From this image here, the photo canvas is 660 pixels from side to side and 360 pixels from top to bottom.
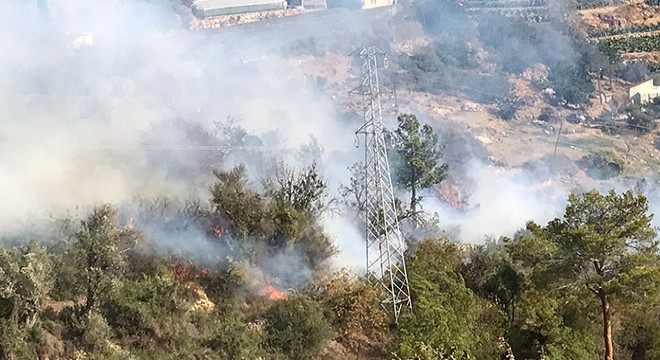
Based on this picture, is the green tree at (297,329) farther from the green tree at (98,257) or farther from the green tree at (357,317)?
the green tree at (98,257)

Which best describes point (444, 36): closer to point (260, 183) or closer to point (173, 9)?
point (173, 9)

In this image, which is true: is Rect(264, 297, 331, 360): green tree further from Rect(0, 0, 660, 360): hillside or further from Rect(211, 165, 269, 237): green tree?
Rect(211, 165, 269, 237): green tree

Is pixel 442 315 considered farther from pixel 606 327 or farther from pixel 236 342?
pixel 236 342

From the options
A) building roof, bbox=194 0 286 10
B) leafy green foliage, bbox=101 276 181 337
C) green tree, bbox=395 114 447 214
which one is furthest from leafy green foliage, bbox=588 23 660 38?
leafy green foliage, bbox=101 276 181 337

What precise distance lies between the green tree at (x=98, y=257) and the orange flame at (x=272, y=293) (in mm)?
3570

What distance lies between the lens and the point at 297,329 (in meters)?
13.9

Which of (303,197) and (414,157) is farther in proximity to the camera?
(414,157)

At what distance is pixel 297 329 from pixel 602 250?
6.25 meters

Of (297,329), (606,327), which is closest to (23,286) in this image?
(297,329)

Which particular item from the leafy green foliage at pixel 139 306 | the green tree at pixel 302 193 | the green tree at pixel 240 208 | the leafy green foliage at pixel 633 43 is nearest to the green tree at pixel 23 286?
the leafy green foliage at pixel 139 306

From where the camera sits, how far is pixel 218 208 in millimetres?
17438

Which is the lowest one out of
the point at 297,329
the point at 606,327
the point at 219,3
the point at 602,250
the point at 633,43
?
the point at 606,327

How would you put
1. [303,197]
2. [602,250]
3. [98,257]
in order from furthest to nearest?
1. [303,197]
2. [602,250]
3. [98,257]

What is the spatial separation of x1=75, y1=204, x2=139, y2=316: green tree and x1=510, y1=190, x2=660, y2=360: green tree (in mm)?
8268
